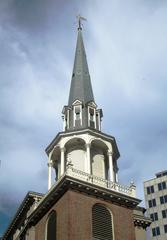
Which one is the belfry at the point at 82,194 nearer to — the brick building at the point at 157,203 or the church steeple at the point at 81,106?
the church steeple at the point at 81,106

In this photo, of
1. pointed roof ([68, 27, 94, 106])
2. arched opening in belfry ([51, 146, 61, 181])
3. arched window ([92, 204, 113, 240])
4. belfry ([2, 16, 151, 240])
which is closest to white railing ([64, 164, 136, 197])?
belfry ([2, 16, 151, 240])

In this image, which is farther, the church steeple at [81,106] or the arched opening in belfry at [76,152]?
the church steeple at [81,106]

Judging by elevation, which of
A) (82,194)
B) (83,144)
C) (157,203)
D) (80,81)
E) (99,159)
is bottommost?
(82,194)

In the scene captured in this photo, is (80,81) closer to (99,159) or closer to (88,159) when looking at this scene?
(99,159)

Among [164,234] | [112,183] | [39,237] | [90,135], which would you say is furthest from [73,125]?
[164,234]

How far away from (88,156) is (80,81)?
1143 cm

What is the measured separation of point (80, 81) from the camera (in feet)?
172

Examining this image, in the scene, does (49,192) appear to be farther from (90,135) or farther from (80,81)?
(80,81)

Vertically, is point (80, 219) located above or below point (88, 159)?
below

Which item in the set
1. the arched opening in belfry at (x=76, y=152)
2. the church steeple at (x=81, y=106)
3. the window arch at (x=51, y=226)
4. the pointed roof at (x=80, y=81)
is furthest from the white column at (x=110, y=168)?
the pointed roof at (x=80, y=81)

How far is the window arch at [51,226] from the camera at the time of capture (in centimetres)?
3976

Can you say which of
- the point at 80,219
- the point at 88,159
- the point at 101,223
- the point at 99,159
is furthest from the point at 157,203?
the point at 80,219

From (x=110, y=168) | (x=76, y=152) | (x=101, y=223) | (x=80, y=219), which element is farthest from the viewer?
(x=76, y=152)

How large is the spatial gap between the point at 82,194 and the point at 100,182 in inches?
108
